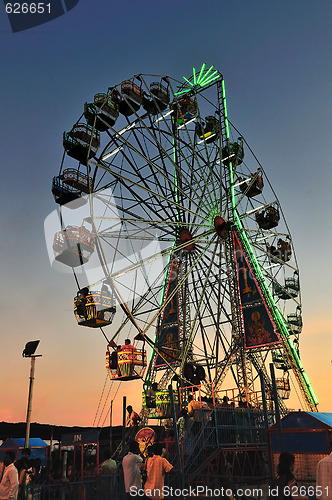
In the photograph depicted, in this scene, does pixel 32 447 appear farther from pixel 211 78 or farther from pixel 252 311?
pixel 211 78

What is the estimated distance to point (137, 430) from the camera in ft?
57.6

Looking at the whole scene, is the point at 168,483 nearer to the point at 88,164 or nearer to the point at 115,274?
the point at 115,274

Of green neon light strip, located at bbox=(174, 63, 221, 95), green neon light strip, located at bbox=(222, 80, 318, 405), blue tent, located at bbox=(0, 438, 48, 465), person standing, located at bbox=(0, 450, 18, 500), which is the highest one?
green neon light strip, located at bbox=(174, 63, 221, 95)

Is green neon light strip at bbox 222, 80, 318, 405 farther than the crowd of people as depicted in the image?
Yes

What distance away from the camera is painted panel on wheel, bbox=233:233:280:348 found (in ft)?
73.0

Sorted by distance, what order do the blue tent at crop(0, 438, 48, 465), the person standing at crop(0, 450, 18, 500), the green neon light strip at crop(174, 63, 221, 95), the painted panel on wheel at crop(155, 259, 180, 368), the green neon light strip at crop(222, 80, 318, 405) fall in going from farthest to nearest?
the green neon light strip at crop(174, 63, 221, 95)
the painted panel on wheel at crop(155, 259, 180, 368)
the green neon light strip at crop(222, 80, 318, 405)
the blue tent at crop(0, 438, 48, 465)
the person standing at crop(0, 450, 18, 500)

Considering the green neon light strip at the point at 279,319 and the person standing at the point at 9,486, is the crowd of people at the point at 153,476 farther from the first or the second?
the green neon light strip at the point at 279,319

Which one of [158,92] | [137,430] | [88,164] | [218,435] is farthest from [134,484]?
[158,92]

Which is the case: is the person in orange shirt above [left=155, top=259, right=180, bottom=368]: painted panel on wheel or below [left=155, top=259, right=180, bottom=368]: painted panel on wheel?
below

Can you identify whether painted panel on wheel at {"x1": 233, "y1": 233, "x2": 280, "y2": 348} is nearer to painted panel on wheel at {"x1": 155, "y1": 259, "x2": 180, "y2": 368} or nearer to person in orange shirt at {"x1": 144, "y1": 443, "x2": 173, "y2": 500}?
painted panel on wheel at {"x1": 155, "y1": 259, "x2": 180, "y2": 368}

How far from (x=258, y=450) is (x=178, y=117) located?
18.5 m

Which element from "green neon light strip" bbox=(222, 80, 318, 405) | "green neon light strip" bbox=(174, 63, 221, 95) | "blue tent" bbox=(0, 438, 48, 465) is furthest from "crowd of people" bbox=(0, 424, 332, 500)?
"green neon light strip" bbox=(174, 63, 221, 95)

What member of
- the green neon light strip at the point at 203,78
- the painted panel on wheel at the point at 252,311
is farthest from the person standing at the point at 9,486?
the green neon light strip at the point at 203,78

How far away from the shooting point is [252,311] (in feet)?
76.1
